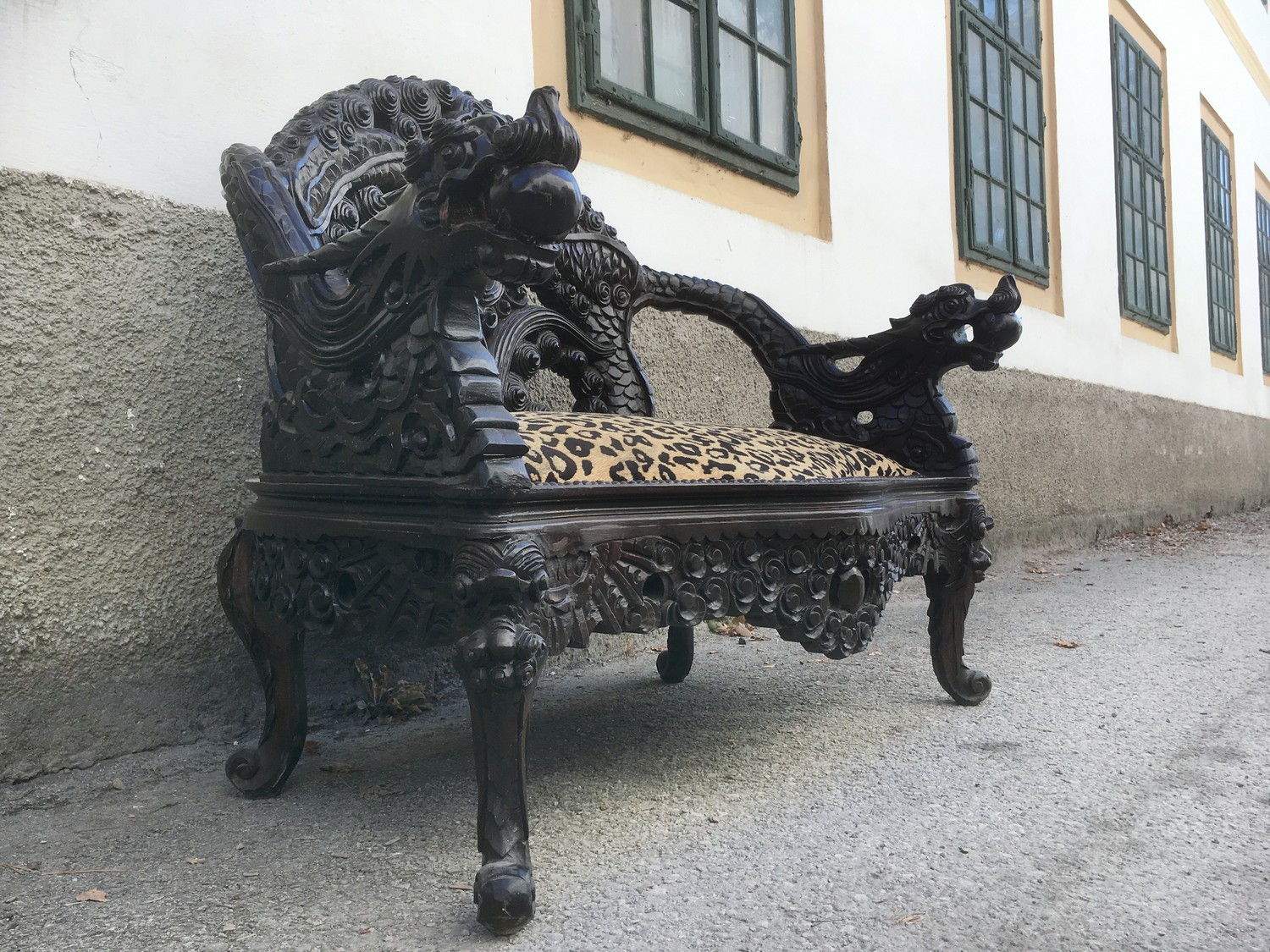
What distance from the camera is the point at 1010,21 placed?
18.9 ft

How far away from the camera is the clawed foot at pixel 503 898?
1109 millimetres

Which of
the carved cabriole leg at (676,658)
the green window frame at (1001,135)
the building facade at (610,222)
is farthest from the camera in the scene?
the green window frame at (1001,135)

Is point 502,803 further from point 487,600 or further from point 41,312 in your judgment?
point 41,312

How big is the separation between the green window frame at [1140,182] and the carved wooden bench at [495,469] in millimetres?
6098

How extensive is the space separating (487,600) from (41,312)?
3.66 feet

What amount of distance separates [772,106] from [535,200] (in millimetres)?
3042

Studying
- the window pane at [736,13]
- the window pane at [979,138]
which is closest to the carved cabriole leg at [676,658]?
the window pane at [736,13]

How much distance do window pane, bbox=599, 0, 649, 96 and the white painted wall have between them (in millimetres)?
353

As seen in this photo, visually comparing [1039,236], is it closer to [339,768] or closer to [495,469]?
[339,768]

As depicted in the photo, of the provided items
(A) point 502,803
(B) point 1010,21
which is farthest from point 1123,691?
(B) point 1010,21

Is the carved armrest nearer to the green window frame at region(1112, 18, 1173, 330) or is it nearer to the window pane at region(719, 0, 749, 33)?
the window pane at region(719, 0, 749, 33)

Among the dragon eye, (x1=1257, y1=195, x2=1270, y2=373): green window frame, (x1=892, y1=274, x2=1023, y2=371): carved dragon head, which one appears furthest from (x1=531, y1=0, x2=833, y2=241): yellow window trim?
(x1=1257, y1=195, x2=1270, y2=373): green window frame

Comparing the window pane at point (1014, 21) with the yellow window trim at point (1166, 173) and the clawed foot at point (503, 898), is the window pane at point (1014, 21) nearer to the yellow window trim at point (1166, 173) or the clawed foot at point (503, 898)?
the yellow window trim at point (1166, 173)

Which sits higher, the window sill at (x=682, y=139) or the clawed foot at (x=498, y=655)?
the window sill at (x=682, y=139)
